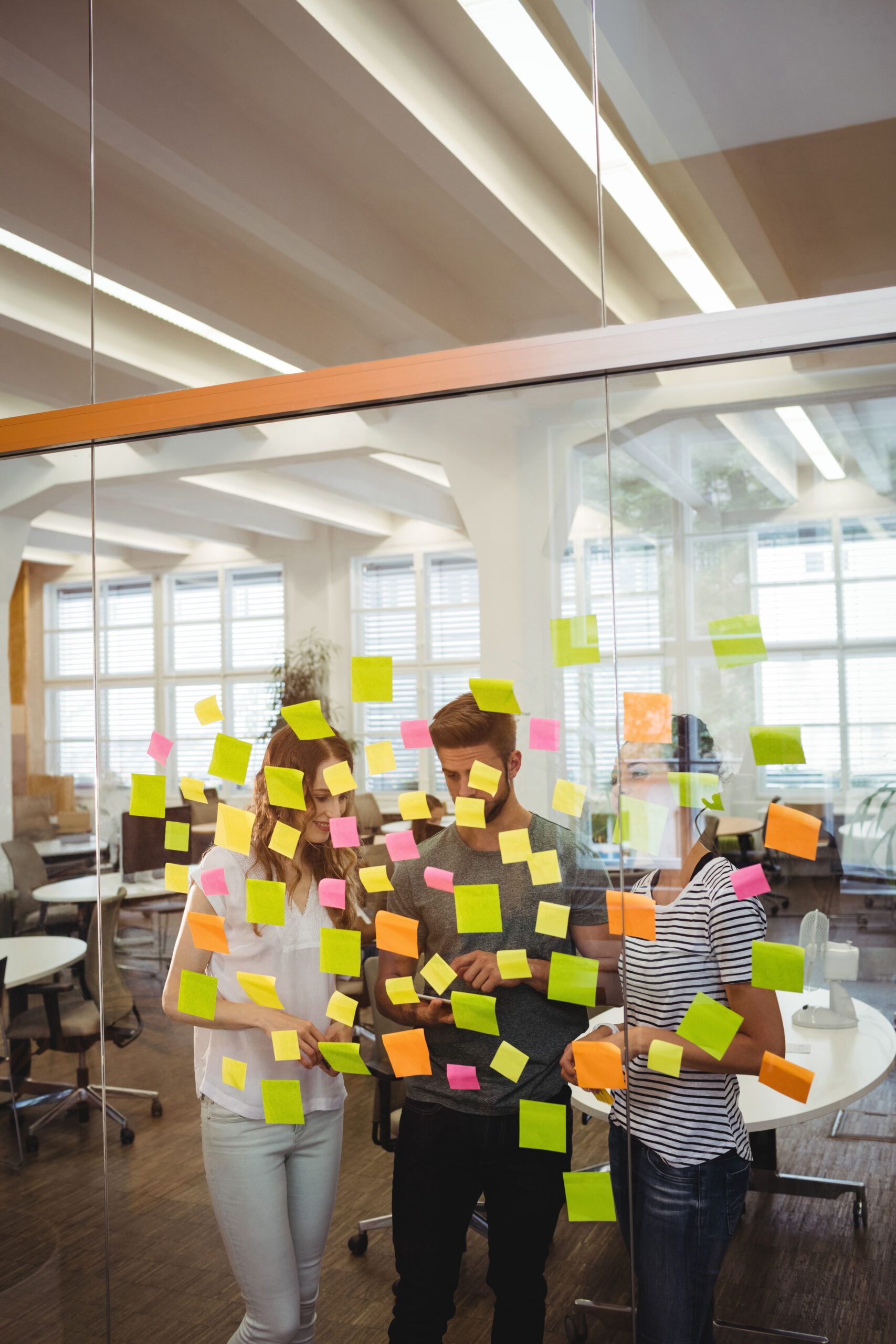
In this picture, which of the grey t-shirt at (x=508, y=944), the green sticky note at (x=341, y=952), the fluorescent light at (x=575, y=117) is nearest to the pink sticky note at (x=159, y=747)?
the green sticky note at (x=341, y=952)

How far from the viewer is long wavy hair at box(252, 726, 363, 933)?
2.14 metres

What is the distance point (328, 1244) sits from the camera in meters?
2.10

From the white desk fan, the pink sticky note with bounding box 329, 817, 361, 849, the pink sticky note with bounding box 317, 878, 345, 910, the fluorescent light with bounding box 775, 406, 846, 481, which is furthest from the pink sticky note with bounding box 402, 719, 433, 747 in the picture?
the fluorescent light with bounding box 775, 406, 846, 481

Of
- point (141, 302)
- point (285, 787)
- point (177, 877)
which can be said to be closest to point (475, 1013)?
point (285, 787)

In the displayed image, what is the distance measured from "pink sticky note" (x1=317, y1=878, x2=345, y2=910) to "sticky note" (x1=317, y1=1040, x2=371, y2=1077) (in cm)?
30

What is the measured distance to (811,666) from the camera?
1831 mm

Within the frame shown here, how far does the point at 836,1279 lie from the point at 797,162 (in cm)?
209

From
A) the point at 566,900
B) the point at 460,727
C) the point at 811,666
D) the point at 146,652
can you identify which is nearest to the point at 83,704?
the point at 146,652

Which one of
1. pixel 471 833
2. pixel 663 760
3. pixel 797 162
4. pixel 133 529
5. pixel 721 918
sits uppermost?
pixel 797 162

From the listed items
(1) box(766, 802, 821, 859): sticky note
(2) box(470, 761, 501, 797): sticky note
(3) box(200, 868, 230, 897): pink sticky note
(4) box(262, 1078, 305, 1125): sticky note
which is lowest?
(4) box(262, 1078, 305, 1125): sticky note

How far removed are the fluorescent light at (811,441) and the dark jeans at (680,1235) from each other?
1.26 metres

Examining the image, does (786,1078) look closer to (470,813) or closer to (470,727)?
(470,813)

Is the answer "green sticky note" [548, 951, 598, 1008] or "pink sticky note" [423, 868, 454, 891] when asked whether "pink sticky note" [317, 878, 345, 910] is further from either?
"green sticky note" [548, 951, 598, 1008]

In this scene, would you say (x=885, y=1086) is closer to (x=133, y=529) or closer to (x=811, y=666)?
(x=811, y=666)
